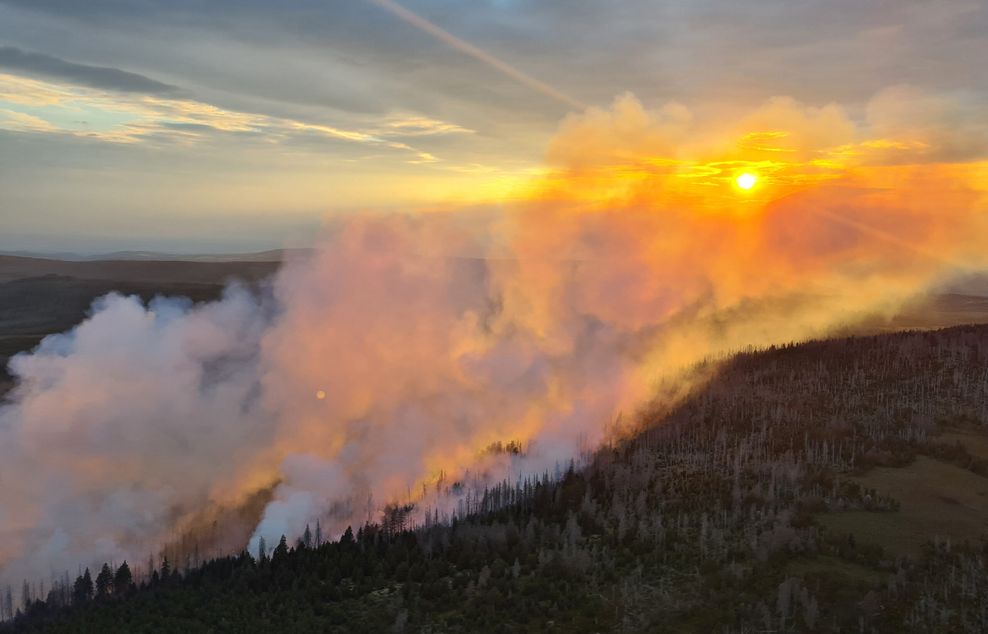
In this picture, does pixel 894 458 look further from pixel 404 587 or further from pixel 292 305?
pixel 292 305

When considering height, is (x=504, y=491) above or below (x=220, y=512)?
above

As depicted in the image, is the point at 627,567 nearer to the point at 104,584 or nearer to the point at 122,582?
the point at 122,582

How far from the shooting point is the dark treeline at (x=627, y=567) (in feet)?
114

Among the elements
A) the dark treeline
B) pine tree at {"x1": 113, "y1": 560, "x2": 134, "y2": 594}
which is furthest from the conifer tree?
pine tree at {"x1": 113, "y1": 560, "x2": 134, "y2": 594}

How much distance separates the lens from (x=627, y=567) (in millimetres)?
40469

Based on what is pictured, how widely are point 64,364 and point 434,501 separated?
60.2m

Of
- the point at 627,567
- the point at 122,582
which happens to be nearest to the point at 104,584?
the point at 122,582

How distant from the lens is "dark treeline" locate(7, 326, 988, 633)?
34.6 metres

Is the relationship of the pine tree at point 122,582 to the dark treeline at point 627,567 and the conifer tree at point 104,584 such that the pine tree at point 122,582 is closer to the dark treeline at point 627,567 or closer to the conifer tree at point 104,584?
the dark treeline at point 627,567

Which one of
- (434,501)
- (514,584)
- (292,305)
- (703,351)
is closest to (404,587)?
(514,584)

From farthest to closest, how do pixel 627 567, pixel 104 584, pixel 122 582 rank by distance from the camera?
pixel 122 582 < pixel 104 584 < pixel 627 567

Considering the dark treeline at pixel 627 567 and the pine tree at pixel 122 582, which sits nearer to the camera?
the dark treeline at pixel 627 567

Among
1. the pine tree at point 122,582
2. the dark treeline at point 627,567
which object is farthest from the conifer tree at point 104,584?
the pine tree at point 122,582

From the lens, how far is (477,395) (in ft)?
317
